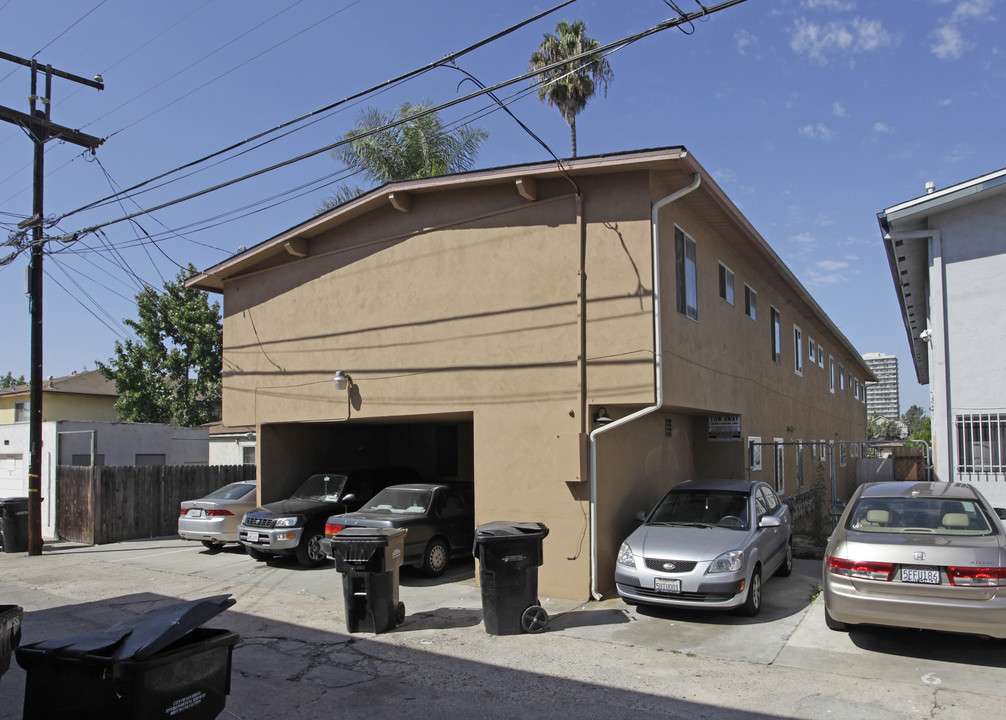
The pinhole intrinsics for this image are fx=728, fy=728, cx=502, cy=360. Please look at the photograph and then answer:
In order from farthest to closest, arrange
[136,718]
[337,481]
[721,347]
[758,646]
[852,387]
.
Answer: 1. [852,387]
2. [337,481]
3. [721,347]
4. [758,646]
5. [136,718]

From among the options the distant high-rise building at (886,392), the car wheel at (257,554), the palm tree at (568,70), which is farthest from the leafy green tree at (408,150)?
the distant high-rise building at (886,392)

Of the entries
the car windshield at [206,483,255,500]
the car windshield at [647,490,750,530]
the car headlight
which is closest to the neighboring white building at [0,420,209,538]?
the car windshield at [206,483,255,500]

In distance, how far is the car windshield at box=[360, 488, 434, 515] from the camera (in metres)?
11.4

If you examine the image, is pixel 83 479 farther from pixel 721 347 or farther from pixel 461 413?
pixel 721 347

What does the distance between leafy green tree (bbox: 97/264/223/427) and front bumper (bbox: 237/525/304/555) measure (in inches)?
748

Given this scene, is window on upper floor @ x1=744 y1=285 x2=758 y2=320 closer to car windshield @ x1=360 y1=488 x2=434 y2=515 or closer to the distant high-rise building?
car windshield @ x1=360 y1=488 x2=434 y2=515

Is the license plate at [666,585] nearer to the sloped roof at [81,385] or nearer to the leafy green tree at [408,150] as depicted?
the leafy green tree at [408,150]

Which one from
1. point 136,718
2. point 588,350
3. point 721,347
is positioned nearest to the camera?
point 136,718

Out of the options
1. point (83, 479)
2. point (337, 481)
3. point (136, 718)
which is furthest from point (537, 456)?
point (83, 479)

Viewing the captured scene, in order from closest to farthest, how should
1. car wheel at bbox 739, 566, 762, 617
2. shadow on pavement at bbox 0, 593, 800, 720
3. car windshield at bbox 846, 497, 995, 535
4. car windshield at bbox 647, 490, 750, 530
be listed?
shadow on pavement at bbox 0, 593, 800, 720 → car windshield at bbox 846, 497, 995, 535 → car wheel at bbox 739, 566, 762, 617 → car windshield at bbox 647, 490, 750, 530

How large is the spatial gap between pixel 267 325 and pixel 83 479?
5.88 metres

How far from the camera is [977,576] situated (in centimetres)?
631

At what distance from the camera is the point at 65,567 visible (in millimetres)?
12789

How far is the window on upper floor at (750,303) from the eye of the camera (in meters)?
14.3
